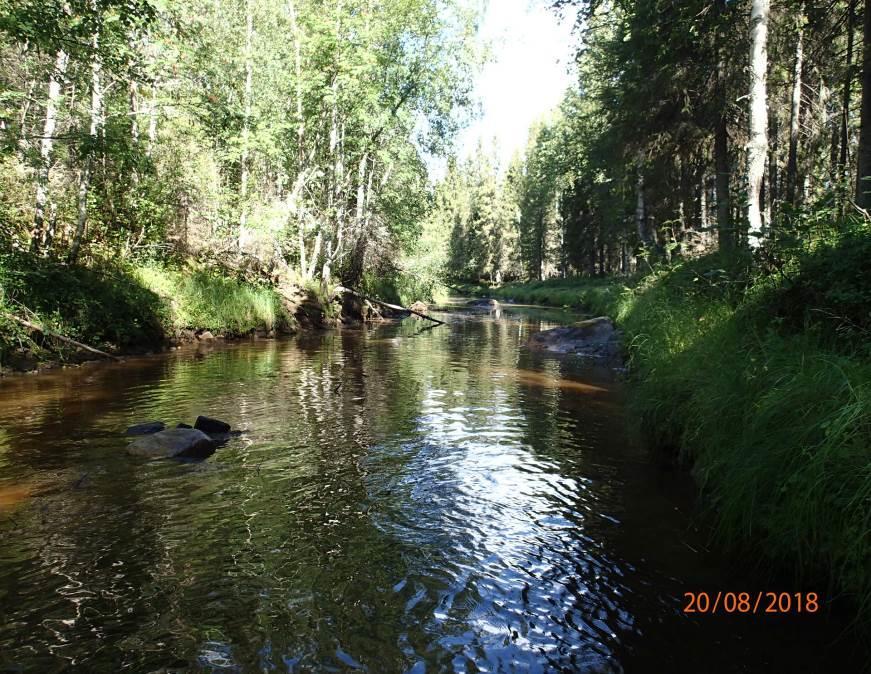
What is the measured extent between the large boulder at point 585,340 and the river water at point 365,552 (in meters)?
7.91

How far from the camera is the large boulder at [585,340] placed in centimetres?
1711

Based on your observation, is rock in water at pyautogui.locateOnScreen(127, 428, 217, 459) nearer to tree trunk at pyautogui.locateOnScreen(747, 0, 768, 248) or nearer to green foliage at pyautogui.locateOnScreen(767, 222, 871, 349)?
green foliage at pyautogui.locateOnScreen(767, 222, 871, 349)

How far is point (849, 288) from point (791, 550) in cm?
283

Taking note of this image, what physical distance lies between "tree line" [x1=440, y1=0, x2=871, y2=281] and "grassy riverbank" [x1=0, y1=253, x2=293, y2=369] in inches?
518

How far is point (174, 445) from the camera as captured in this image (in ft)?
23.2

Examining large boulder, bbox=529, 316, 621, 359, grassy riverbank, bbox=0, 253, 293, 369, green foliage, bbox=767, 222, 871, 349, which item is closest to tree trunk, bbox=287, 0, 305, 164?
grassy riverbank, bbox=0, 253, 293, 369

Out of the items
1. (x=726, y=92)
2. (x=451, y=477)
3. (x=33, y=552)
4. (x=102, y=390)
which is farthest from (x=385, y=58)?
(x=33, y=552)

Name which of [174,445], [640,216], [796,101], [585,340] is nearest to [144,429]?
[174,445]

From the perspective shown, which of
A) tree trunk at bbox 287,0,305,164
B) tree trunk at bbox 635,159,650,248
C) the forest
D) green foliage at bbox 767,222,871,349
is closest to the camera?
the forest

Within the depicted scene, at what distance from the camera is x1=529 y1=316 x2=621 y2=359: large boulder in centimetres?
1711

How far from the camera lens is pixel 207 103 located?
22.0 m

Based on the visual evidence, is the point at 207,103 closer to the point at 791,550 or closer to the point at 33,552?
the point at 33,552

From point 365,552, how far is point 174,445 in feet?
→ 11.8

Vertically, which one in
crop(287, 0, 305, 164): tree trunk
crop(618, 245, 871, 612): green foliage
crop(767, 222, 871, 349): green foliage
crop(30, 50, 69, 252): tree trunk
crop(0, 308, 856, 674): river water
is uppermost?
crop(287, 0, 305, 164): tree trunk
